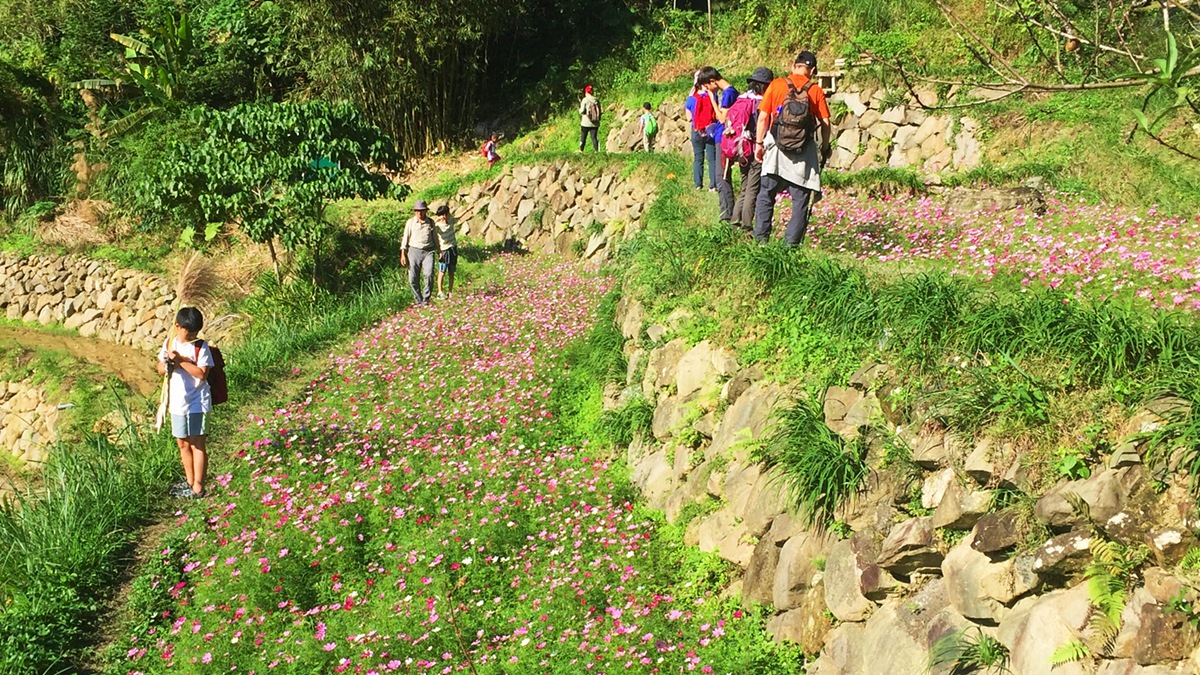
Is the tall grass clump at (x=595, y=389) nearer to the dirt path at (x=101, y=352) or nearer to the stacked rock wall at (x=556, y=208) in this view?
the stacked rock wall at (x=556, y=208)

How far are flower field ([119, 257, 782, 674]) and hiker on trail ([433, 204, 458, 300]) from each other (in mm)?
3351

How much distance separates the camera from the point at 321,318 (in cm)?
1476

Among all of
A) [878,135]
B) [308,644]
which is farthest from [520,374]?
[878,135]

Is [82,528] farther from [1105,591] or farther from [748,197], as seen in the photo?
[1105,591]

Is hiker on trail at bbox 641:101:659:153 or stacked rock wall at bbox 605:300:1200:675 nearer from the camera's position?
stacked rock wall at bbox 605:300:1200:675

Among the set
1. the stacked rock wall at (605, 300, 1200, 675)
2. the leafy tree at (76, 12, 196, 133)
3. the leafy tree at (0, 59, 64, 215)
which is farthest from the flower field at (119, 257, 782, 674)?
the leafy tree at (0, 59, 64, 215)

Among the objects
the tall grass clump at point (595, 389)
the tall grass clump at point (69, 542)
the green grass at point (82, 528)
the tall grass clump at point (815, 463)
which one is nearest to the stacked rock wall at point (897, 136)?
the tall grass clump at point (595, 389)

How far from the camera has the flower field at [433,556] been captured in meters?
6.10

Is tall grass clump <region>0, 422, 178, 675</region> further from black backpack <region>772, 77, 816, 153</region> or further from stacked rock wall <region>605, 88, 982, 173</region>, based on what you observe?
stacked rock wall <region>605, 88, 982, 173</region>

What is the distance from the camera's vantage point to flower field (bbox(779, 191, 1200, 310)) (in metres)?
7.06

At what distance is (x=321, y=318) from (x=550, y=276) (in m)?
3.52

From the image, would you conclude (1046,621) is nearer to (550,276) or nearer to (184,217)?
(550,276)

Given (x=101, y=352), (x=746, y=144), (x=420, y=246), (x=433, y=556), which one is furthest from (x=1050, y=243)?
(x=101, y=352)

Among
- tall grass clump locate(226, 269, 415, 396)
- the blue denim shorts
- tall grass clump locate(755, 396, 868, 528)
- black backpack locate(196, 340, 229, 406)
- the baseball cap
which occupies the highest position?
the baseball cap
